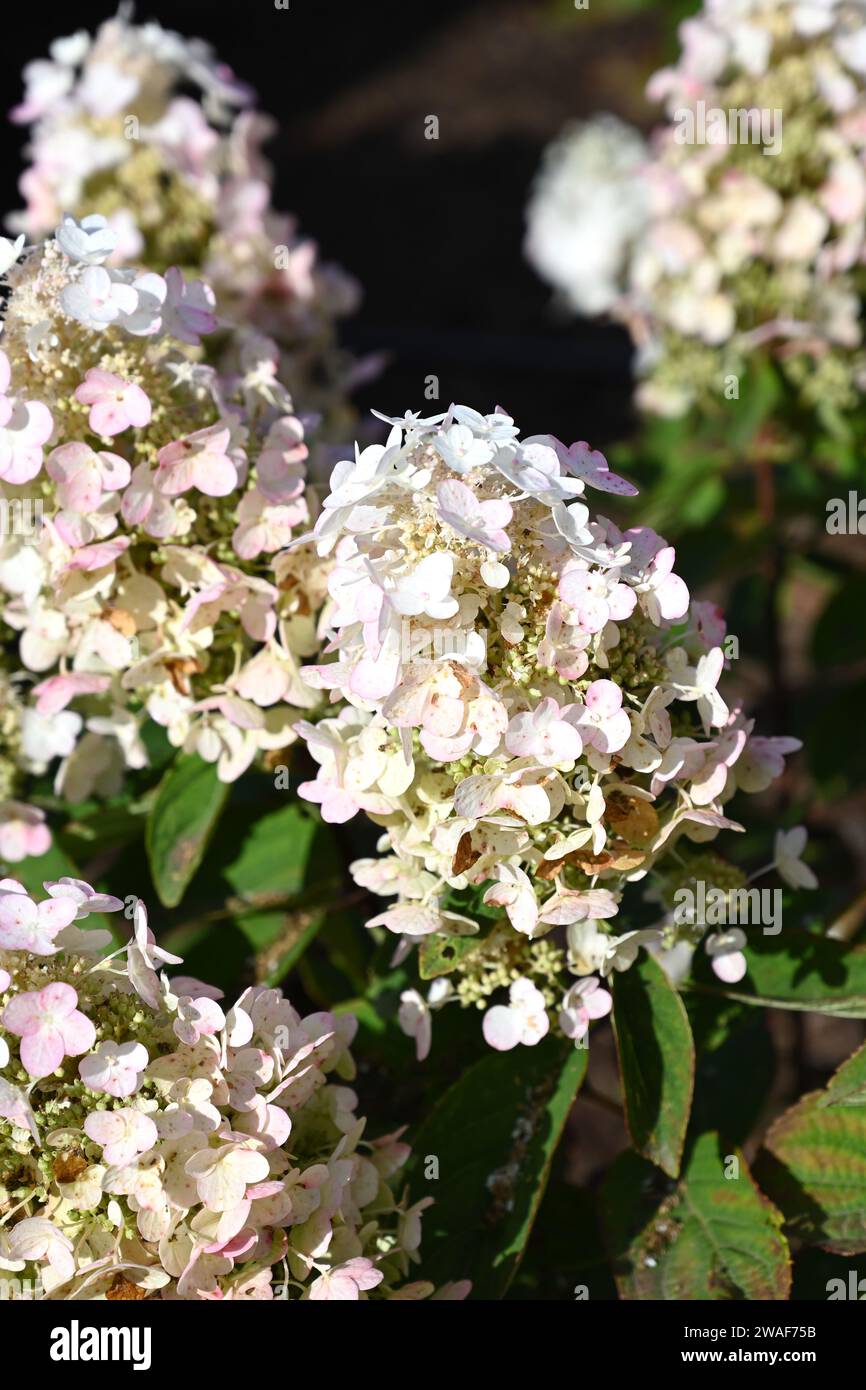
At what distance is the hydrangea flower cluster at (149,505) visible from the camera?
1.06 m

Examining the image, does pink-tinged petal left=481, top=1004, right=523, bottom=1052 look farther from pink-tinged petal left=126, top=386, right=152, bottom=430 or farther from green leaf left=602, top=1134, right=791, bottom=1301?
pink-tinged petal left=126, top=386, right=152, bottom=430

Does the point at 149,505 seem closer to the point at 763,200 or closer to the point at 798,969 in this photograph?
the point at 798,969

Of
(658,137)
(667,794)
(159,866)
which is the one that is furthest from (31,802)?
(658,137)

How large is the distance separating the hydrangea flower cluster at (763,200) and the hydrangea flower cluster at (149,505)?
818 millimetres

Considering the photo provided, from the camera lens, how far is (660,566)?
3.17ft

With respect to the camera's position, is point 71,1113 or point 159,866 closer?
point 71,1113

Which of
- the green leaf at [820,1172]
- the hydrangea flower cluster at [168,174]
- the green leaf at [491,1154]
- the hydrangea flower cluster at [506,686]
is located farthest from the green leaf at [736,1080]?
the hydrangea flower cluster at [168,174]

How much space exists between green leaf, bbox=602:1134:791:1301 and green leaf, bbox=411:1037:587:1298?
0.39 feet

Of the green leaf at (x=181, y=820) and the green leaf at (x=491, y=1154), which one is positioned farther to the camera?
the green leaf at (x=181, y=820)

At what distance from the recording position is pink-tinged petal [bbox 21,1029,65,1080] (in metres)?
0.89

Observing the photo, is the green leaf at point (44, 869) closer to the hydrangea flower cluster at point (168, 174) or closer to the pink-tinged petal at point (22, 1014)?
the pink-tinged petal at point (22, 1014)

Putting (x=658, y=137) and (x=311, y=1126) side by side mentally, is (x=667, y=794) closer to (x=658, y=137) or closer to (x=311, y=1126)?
(x=311, y=1126)

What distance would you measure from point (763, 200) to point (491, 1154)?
1221mm

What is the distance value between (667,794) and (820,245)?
0.97 meters
